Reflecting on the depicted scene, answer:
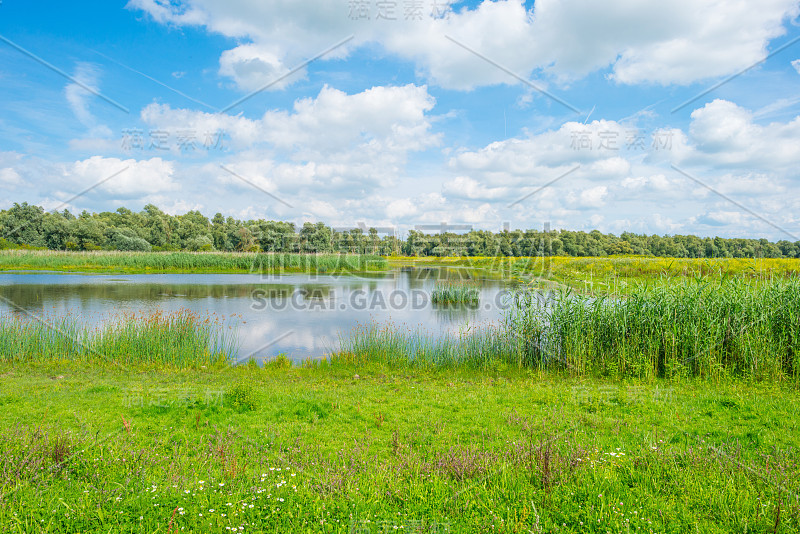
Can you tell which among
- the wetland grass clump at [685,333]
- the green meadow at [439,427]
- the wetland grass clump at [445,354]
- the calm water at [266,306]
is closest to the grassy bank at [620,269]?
the wetland grass clump at [685,333]

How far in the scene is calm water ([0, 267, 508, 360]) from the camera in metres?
16.1

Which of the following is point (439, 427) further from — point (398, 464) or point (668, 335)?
point (668, 335)

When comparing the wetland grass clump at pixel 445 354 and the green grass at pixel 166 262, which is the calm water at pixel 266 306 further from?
the green grass at pixel 166 262

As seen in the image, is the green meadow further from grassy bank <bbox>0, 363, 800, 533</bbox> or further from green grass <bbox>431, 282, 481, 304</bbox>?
green grass <bbox>431, 282, 481, 304</bbox>

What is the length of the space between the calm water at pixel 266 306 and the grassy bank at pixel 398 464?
6.80 m

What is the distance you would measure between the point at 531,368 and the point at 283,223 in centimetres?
7024

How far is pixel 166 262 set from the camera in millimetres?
45312

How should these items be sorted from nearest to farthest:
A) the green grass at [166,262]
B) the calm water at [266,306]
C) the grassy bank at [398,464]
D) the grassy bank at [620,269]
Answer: the grassy bank at [398,464] → the calm water at [266,306] → the grassy bank at [620,269] → the green grass at [166,262]

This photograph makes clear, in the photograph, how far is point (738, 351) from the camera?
985 cm

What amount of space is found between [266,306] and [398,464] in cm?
Result: 1974

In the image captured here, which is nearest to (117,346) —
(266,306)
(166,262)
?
(266,306)

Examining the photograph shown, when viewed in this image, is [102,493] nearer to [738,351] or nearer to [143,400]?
[143,400]

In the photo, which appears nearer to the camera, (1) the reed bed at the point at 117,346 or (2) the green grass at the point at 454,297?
(1) the reed bed at the point at 117,346

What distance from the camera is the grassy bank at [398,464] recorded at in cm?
346
